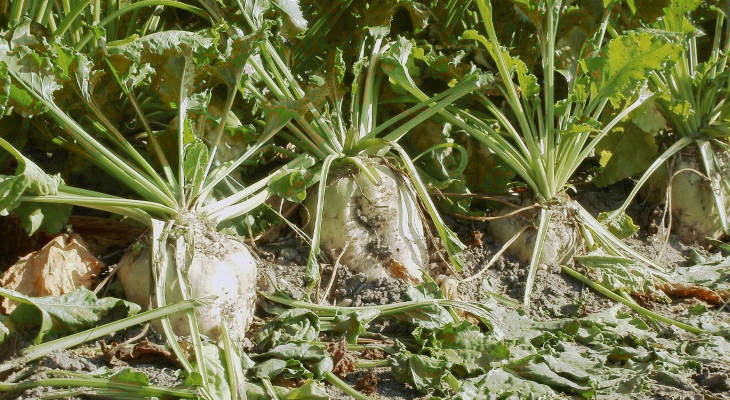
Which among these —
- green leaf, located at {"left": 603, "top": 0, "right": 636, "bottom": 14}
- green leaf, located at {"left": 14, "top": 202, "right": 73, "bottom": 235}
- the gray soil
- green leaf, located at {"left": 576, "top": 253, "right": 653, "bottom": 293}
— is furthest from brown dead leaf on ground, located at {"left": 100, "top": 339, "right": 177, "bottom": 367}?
green leaf, located at {"left": 603, "top": 0, "right": 636, "bottom": 14}

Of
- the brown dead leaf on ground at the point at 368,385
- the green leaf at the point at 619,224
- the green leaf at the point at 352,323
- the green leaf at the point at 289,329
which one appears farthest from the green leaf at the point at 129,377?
the green leaf at the point at 619,224

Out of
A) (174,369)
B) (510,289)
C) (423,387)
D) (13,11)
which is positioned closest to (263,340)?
(174,369)

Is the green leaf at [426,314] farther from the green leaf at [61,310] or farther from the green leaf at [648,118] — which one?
the green leaf at [648,118]

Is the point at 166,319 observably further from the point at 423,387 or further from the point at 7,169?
the point at 7,169

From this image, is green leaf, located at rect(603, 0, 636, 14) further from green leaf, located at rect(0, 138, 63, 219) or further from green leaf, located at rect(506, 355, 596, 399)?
green leaf, located at rect(0, 138, 63, 219)

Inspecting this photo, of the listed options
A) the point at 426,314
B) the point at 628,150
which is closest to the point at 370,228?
the point at 426,314

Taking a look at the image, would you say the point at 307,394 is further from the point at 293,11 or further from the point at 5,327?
the point at 293,11
